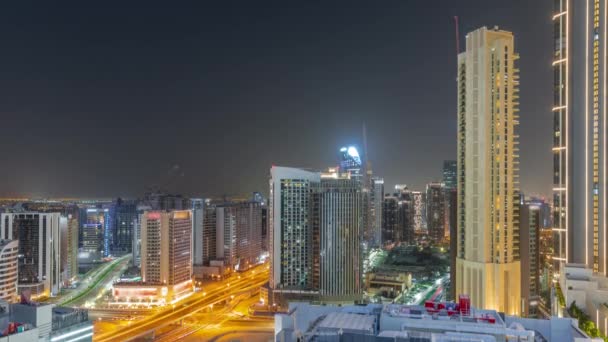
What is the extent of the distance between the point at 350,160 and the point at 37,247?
16449mm

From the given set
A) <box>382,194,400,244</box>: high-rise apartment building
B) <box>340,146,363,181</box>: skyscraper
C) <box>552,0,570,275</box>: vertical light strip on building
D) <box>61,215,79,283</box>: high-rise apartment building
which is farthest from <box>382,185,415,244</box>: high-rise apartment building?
<box>552,0,570,275</box>: vertical light strip on building

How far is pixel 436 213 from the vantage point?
117 feet

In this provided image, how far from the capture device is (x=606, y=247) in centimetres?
999

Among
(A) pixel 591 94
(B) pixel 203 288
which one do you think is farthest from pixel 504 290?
(B) pixel 203 288

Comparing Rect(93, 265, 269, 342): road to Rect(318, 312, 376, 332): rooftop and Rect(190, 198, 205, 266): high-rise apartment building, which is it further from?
Rect(318, 312, 376, 332): rooftop

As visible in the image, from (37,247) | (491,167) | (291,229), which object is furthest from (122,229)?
(491,167)

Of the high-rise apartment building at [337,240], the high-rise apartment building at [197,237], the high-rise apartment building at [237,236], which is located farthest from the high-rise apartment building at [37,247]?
the high-rise apartment building at [337,240]

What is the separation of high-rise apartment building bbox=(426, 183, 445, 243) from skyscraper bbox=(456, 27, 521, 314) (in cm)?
2518

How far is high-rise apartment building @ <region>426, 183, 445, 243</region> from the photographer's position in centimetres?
3509

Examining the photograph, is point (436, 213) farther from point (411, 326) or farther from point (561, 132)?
point (411, 326)

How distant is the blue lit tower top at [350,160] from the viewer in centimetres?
2744

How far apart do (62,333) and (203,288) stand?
1528 cm

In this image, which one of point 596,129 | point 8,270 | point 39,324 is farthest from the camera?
point 8,270

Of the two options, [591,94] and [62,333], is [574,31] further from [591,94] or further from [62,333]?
[62,333]
